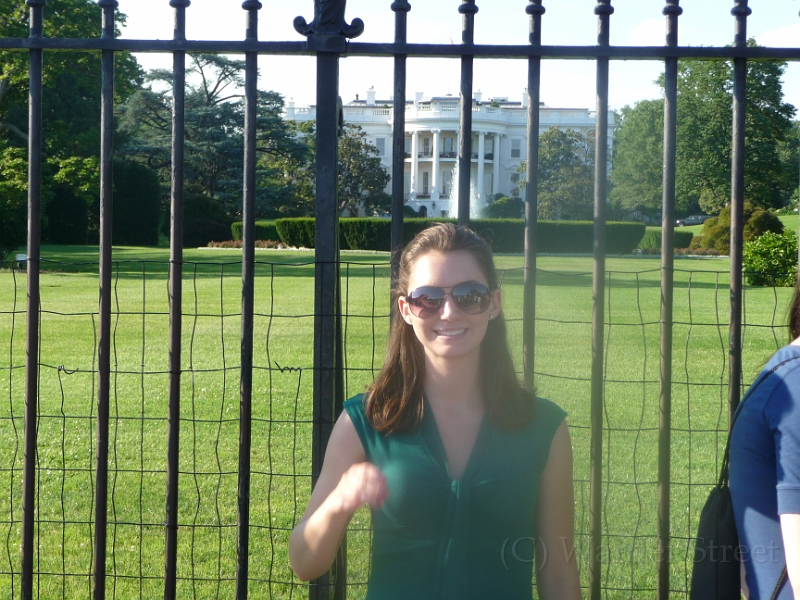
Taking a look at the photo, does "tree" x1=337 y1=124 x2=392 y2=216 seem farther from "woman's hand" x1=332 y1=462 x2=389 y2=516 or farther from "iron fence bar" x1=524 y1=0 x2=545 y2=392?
"woman's hand" x1=332 y1=462 x2=389 y2=516

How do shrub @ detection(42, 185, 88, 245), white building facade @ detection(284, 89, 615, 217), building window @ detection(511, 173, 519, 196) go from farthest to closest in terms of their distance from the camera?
building window @ detection(511, 173, 519, 196)
white building facade @ detection(284, 89, 615, 217)
shrub @ detection(42, 185, 88, 245)

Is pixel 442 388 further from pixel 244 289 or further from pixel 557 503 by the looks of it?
pixel 244 289

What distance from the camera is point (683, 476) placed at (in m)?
5.01

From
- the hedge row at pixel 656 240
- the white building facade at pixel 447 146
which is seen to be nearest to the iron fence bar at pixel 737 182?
the hedge row at pixel 656 240

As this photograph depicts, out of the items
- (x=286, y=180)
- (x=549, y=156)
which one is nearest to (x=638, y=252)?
(x=549, y=156)

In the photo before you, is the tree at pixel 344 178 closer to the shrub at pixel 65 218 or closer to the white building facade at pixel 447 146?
the shrub at pixel 65 218

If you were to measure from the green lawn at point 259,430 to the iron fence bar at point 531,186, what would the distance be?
26 centimetres

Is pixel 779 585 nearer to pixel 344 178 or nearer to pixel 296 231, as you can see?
pixel 296 231

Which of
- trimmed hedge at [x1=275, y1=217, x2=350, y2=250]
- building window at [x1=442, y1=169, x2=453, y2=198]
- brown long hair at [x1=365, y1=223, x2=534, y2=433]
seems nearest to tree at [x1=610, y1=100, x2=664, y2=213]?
trimmed hedge at [x1=275, y1=217, x2=350, y2=250]

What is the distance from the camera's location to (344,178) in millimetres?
36000

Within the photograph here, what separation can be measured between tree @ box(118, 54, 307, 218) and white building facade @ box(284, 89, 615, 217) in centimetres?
1244

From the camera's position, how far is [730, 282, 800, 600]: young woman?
5.11 ft

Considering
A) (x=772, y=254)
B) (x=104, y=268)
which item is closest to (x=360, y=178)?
(x=772, y=254)

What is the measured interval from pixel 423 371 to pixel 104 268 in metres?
1.11
